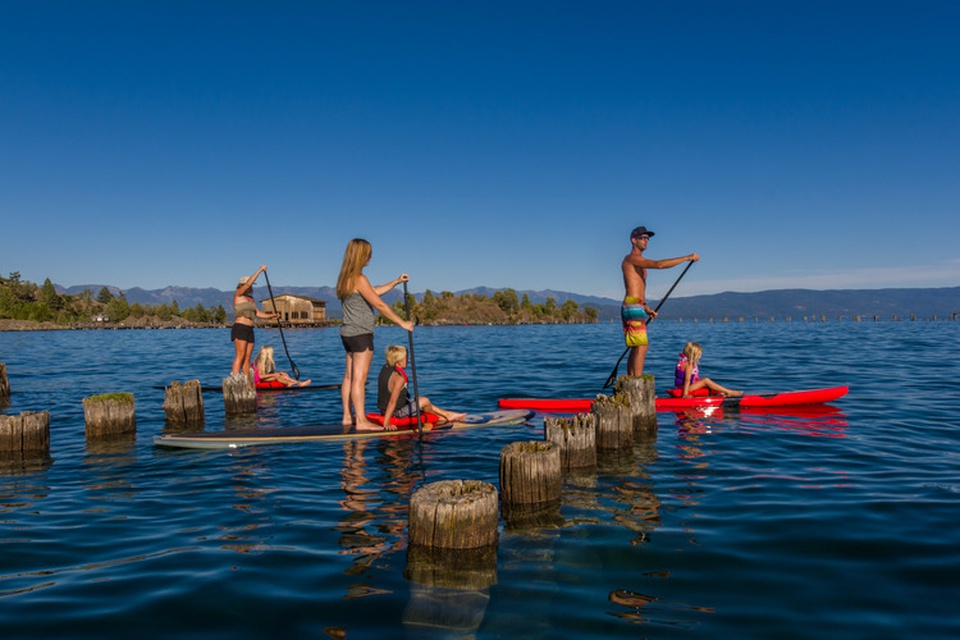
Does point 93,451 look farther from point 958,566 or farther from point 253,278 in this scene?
point 958,566

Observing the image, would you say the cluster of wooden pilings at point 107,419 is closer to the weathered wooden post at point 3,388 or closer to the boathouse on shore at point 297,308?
the weathered wooden post at point 3,388

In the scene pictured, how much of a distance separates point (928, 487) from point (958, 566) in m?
2.71

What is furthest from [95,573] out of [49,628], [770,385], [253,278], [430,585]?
[770,385]

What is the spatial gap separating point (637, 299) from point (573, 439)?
4.65 metres

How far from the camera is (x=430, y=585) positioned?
4883 mm

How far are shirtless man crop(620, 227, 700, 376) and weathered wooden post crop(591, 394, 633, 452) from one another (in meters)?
2.30

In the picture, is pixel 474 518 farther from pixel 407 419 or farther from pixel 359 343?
pixel 407 419

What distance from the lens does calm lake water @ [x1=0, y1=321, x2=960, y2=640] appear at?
14.4 ft

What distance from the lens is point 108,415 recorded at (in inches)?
439

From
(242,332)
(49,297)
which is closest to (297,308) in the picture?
(49,297)

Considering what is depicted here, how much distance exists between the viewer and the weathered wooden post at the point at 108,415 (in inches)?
435

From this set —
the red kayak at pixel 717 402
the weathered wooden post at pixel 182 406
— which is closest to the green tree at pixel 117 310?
the weathered wooden post at pixel 182 406

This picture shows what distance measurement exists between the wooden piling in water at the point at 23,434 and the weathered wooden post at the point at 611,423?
8871 mm

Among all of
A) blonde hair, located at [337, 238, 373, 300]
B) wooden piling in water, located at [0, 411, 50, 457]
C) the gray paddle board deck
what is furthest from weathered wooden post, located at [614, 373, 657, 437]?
wooden piling in water, located at [0, 411, 50, 457]
